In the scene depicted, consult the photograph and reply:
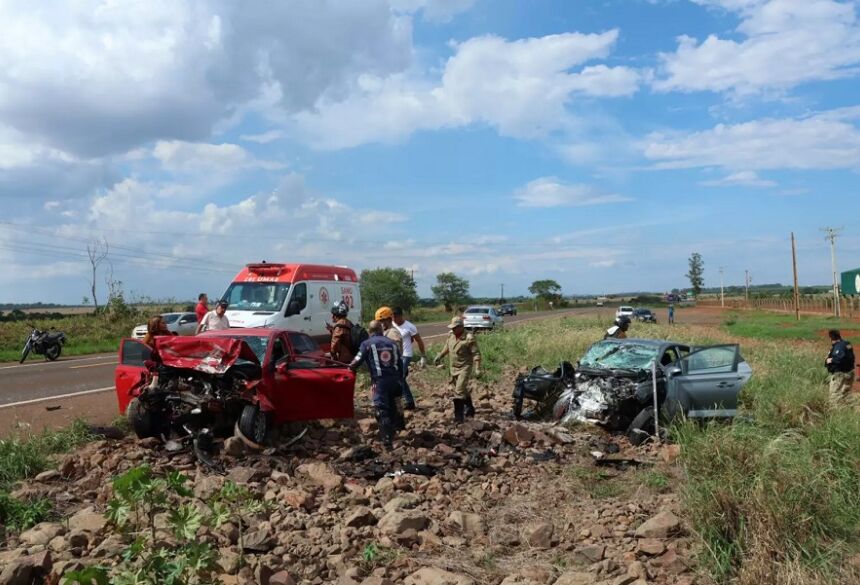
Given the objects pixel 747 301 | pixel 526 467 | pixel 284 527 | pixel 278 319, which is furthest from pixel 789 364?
pixel 747 301

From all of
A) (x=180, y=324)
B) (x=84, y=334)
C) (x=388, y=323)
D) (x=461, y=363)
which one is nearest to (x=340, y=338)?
(x=388, y=323)

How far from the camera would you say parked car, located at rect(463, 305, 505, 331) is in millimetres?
34906

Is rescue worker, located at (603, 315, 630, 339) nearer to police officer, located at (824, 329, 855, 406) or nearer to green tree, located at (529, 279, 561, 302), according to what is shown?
police officer, located at (824, 329, 855, 406)

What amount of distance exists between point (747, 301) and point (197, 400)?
100 m

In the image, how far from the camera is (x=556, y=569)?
206 inches

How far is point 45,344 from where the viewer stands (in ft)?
69.0

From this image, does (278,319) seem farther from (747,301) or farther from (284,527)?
(747,301)

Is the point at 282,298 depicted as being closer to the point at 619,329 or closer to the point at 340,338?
the point at 340,338

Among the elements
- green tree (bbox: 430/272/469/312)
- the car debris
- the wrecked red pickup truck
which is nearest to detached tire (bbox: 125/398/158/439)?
the wrecked red pickup truck

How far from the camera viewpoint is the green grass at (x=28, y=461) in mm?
5855

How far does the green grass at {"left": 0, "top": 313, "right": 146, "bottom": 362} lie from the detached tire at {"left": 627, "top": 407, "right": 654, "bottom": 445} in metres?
19.5

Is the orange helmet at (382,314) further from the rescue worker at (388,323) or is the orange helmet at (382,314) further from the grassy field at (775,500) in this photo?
the grassy field at (775,500)

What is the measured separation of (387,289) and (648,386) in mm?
58049

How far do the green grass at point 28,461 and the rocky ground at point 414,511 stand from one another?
0.20 metres
